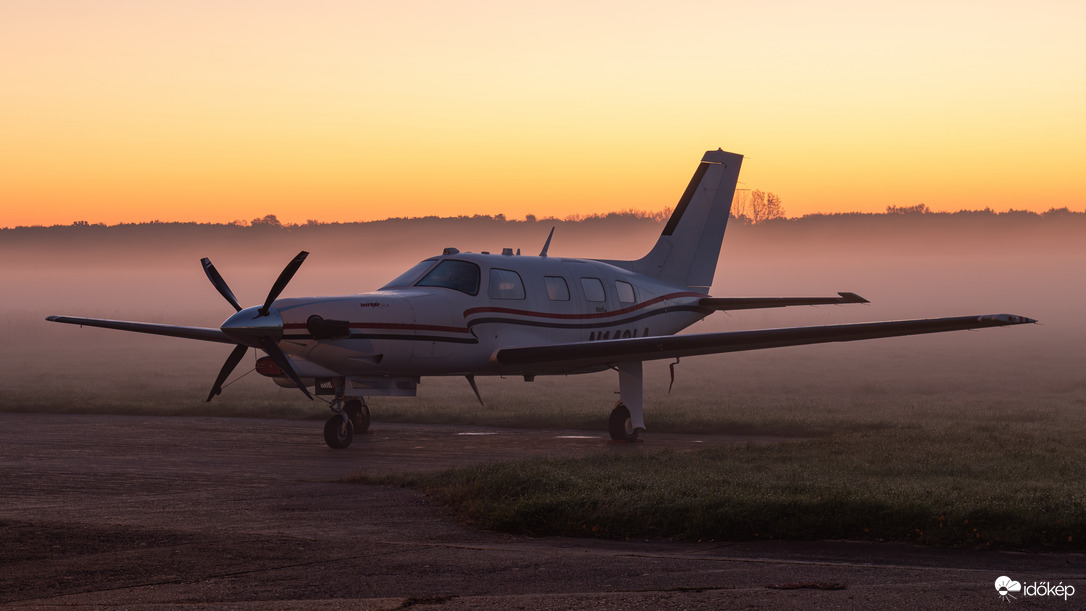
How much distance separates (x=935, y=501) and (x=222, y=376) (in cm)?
1247

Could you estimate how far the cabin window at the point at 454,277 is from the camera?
19328mm

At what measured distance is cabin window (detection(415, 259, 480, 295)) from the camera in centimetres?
1933

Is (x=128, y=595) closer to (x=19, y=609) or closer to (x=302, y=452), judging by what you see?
(x=19, y=609)

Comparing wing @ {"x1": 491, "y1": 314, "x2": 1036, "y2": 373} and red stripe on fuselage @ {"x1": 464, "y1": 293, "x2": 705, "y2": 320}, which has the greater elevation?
red stripe on fuselage @ {"x1": 464, "y1": 293, "x2": 705, "y2": 320}

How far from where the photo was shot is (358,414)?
20.7m

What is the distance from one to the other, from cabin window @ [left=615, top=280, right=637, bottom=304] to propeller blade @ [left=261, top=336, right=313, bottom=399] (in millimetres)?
8017

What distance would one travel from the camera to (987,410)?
28781 mm

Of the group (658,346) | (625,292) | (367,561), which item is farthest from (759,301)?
(367,561)

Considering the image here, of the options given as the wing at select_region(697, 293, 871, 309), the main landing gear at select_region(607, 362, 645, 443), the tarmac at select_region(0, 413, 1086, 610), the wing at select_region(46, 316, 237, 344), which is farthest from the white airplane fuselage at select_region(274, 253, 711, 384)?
the wing at select_region(46, 316, 237, 344)

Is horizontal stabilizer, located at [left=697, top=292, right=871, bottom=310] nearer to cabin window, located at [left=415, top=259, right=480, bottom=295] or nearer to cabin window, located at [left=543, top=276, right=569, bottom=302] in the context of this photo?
cabin window, located at [left=543, top=276, right=569, bottom=302]

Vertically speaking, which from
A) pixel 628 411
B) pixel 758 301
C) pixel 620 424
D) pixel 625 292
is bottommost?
pixel 620 424

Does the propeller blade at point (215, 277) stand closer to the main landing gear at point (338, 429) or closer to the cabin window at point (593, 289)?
the main landing gear at point (338, 429)

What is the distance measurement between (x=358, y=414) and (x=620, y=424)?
5.27m

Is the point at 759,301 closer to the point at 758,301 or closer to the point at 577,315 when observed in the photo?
the point at 758,301
